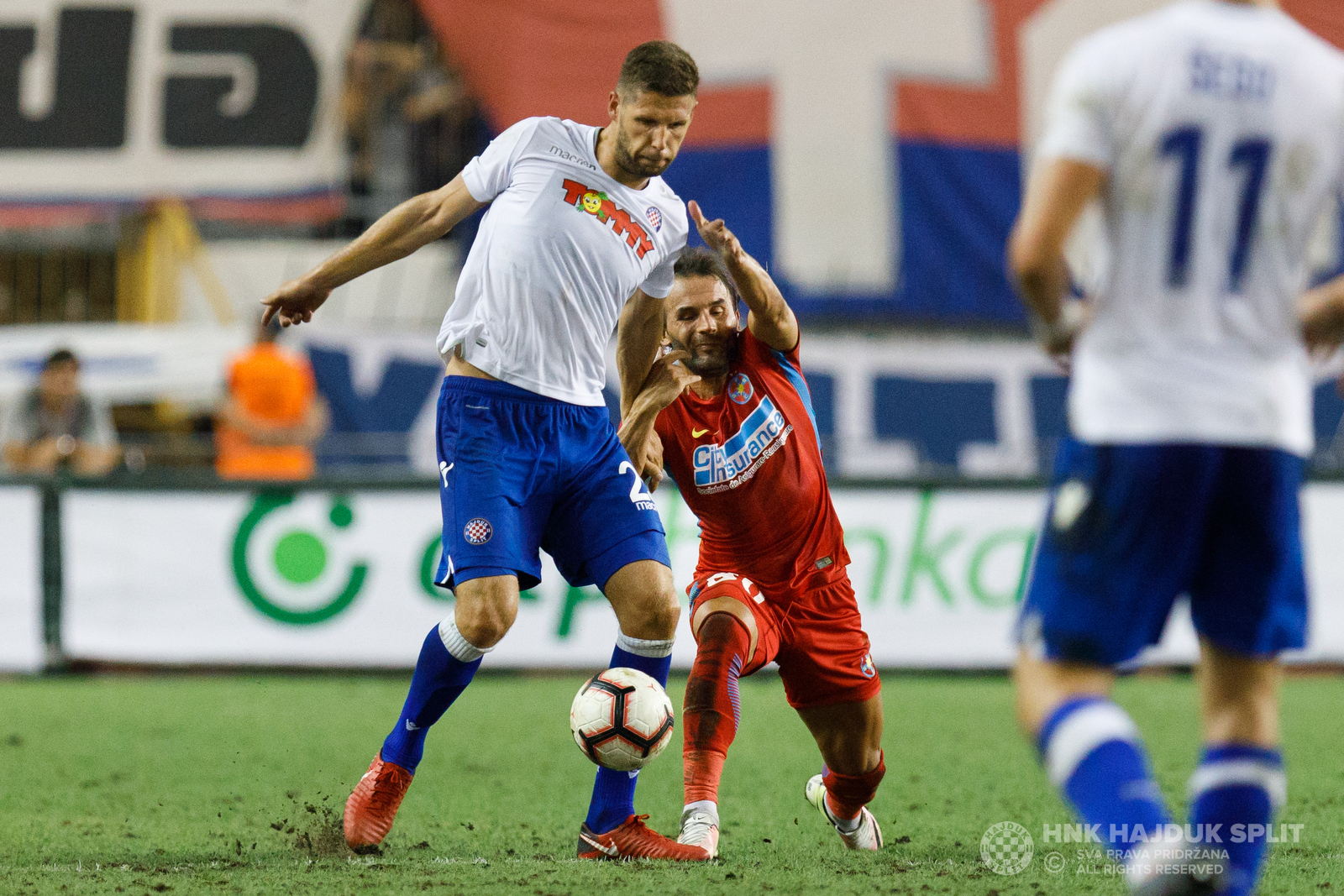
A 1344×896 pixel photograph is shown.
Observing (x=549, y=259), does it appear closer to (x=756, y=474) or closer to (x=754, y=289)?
(x=754, y=289)

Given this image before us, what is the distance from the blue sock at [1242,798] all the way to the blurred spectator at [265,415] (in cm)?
925

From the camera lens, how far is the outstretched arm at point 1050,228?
285 cm

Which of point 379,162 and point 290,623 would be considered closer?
point 290,623

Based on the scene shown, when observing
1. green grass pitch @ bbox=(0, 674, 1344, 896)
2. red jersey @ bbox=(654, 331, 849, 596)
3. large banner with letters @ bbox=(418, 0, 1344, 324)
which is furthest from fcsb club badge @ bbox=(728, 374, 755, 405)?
large banner with letters @ bbox=(418, 0, 1344, 324)

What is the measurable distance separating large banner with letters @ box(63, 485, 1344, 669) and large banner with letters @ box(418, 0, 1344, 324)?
17.0 ft

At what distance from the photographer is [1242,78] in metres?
2.83

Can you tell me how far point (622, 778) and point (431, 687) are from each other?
676 millimetres

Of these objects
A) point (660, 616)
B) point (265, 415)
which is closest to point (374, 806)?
point (660, 616)

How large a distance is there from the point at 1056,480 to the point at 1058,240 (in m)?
0.49

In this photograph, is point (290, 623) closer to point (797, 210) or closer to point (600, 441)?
point (600, 441)

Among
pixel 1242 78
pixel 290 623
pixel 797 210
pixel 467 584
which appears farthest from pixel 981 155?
pixel 1242 78

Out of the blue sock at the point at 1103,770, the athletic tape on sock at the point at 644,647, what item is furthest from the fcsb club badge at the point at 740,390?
the blue sock at the point at 1103,770

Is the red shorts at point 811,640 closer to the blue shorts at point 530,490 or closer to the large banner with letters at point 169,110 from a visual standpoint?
the blue shorts at point 530,490

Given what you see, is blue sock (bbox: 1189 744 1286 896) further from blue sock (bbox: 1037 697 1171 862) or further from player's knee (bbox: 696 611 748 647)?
player's knee (bbox: 696 611 748 647)
